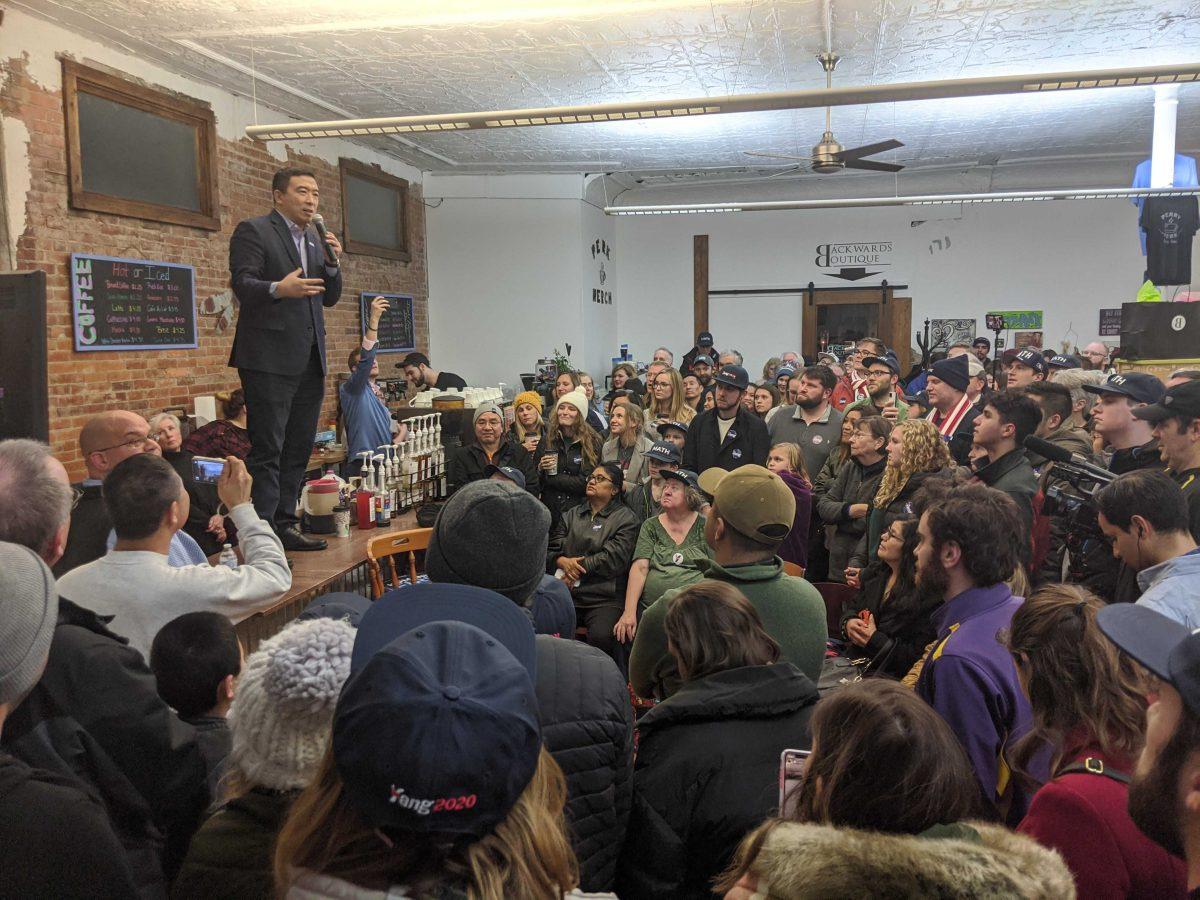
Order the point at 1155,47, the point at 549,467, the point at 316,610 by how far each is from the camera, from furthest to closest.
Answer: the point at 1155,47
the point at 549,467
the point at 316,610

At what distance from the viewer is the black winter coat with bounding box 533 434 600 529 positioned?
16.5ft

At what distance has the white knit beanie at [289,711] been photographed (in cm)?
121

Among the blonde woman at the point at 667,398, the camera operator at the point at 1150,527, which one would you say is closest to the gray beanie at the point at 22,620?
the camera operator at the point at 1150,527

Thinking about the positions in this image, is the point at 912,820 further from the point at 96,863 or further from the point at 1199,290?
the point at 1199,290

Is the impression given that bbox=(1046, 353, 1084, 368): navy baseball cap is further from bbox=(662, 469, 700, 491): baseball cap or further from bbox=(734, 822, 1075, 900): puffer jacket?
bbox=(734, 822, 1075, 900): puffer jacket

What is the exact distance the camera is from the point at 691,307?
13195 millimetres

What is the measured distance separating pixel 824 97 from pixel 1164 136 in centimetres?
484

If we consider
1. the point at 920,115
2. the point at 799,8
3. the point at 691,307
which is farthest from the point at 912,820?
the point at 691,307

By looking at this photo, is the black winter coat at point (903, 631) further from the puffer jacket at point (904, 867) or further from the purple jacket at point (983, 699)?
the puffer jacket at point (904, 867)

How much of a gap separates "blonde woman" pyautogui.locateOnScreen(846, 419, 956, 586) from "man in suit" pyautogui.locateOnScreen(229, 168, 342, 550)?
251 centimetres

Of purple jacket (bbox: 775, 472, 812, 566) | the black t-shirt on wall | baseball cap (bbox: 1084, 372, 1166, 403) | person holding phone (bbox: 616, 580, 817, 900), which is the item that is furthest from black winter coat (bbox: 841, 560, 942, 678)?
the black t-shirt on wall

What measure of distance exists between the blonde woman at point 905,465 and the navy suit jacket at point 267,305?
2.57m

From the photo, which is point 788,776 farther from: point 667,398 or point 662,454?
point 667,398

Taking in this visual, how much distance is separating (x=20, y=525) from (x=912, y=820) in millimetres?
1754
